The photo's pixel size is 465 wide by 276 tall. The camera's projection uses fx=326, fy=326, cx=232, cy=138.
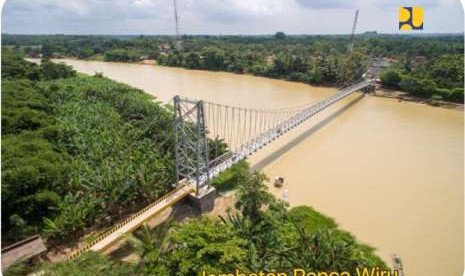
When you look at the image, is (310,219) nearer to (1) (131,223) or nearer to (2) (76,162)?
(1) (131,223)

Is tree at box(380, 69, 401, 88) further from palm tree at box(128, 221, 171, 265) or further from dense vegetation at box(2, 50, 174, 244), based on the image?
palm tree at box(128, 221, 171, 265)

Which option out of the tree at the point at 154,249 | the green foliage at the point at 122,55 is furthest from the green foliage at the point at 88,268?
the green foliage at the point at 122,55

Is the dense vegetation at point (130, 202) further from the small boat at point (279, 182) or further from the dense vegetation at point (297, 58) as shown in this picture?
the dense vegetation at point (297, 58)

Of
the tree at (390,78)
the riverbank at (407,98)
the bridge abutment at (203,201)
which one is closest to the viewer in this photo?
the bridge abutment at (203,201)

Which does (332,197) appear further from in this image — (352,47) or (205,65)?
(352,47)

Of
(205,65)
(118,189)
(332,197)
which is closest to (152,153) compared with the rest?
(118,189)

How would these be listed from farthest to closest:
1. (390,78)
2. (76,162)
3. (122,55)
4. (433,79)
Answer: (122,55) < (390,78) < (433,79) < (76,162)

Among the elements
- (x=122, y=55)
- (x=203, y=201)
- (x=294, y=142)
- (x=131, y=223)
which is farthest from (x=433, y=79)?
(x=122, y=55)
